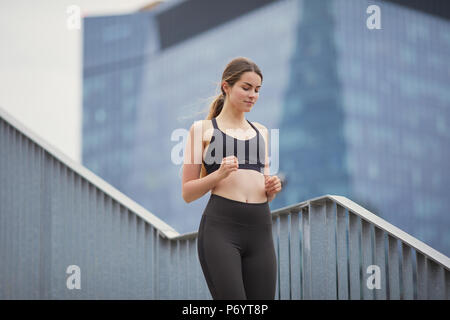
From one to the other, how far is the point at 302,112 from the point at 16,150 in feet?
179

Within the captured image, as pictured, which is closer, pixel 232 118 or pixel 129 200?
pixel 232 118

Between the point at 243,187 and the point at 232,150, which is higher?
the point at 232,150

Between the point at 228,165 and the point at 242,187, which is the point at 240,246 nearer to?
the point at 242,187

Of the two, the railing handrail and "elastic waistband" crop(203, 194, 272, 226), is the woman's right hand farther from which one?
the railing handrail

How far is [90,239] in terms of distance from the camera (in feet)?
18.9

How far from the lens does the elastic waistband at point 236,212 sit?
11.4 feet

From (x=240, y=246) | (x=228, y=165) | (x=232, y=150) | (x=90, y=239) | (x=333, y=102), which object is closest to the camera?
(x=228, y=165)

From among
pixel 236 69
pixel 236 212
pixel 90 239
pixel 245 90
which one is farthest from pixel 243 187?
pixel 90 239

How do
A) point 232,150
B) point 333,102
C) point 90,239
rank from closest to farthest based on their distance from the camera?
1. point 232,150
2. point 90,239
3. point 333,102

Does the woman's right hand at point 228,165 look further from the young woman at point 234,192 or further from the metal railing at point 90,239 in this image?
the metal railing at point 90,239

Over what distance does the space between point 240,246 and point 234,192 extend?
0.27m

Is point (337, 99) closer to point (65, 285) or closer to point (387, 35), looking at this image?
point (387, 35)

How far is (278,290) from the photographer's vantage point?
16.0ft

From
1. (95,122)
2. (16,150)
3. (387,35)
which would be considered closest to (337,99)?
(387,35)
